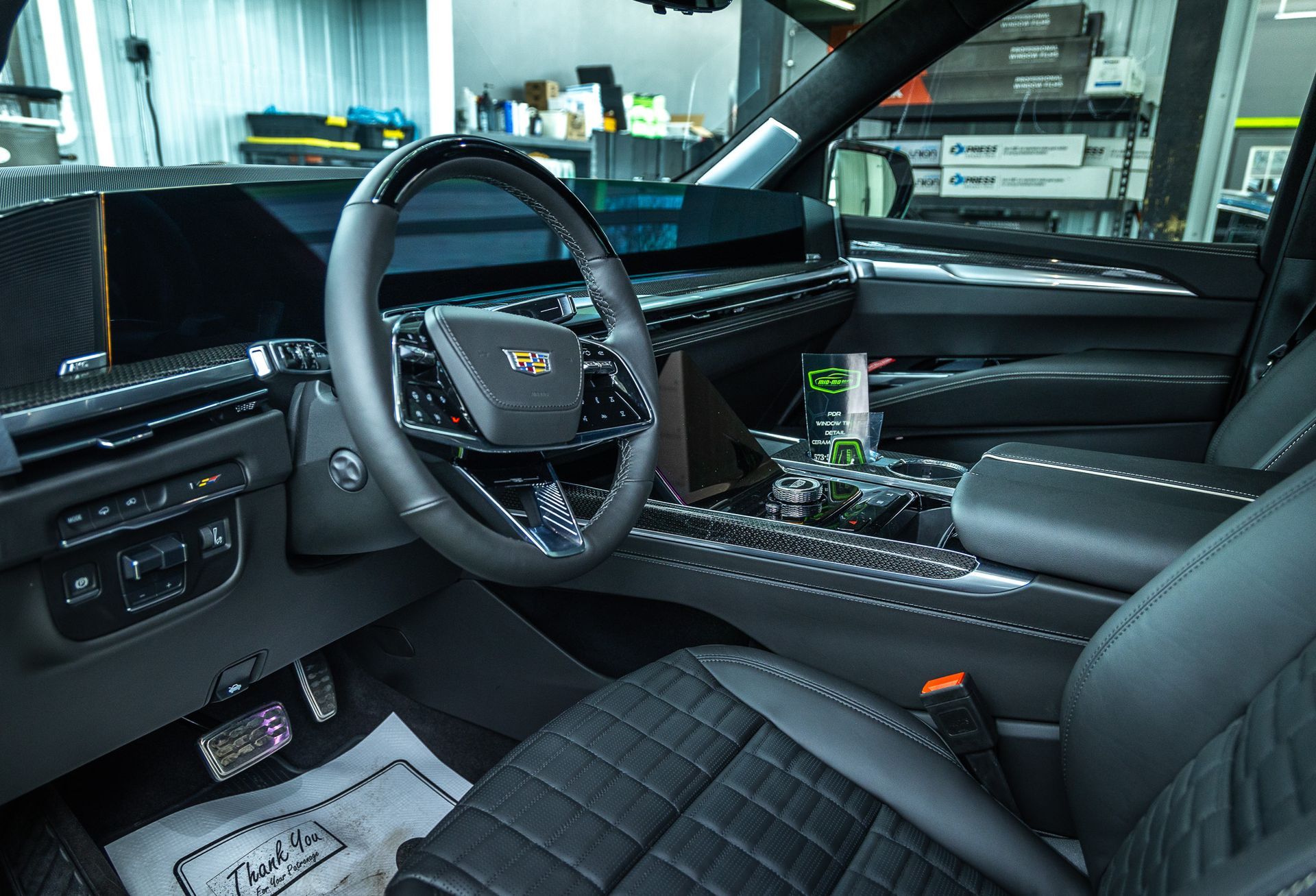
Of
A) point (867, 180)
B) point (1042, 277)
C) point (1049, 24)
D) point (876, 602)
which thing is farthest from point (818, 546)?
point (1049, 24)

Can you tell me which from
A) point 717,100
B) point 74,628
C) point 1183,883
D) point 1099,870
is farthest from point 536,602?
point 717,100

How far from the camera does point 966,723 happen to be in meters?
1.04

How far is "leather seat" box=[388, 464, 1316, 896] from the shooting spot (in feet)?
2.12

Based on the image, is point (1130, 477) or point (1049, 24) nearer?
point (1130, 477)

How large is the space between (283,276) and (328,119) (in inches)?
133

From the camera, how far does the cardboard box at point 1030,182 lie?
3.74 metres

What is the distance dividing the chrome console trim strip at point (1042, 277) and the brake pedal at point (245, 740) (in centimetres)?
181

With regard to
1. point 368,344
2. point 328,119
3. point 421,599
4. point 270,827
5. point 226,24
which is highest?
point 226,24

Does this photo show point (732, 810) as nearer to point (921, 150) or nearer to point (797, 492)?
point (797, 492)

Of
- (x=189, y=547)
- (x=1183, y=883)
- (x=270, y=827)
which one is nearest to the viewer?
(x=1183, y=883)

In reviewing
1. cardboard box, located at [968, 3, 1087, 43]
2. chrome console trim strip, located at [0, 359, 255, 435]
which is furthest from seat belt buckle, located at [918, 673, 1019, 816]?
cardboard box, located at [968, 3, 1087, 43]

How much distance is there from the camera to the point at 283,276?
1120 millimetres

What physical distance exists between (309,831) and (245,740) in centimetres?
16

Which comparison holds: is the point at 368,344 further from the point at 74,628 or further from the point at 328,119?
the point at 328,119
